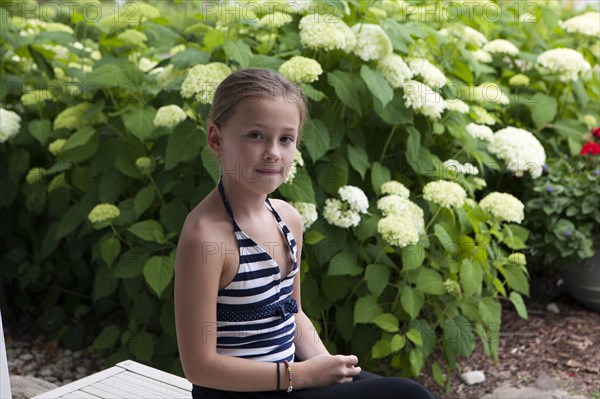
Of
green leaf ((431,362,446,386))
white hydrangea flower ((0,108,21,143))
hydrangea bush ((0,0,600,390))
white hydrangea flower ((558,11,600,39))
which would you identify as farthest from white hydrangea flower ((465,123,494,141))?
white hydrangea flower ((0,108,21,143))

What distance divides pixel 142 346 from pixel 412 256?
1136 millimetres

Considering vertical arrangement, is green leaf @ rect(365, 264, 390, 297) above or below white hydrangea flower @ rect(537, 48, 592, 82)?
below

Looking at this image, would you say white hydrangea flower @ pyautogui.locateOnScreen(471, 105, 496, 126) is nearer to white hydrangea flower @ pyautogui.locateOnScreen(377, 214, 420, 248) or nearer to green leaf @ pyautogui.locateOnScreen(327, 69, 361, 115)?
green leaf @ pyautogui.locateOnScreen(327, 69, 361, 115)

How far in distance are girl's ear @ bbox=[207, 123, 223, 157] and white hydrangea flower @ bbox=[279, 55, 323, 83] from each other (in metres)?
1.14

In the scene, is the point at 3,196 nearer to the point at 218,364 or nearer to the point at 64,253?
the point at 64,253

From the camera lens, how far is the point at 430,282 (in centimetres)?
290

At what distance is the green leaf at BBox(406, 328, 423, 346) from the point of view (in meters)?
2.83

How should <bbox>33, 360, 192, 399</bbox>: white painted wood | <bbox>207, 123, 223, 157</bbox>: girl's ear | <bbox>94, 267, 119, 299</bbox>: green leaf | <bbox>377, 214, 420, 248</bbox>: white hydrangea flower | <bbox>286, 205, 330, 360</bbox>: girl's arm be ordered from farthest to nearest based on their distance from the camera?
<bbox>94, 267, 119, 299</bbox>: green leaf, <bbox>377, 214, 420, 248</bbox>: white hydrangea flower, <bbox>33, 360, 192, 399</bbox>: white painted wood, <bbox>286, 205, 330, 360</bbox>: girl's arm, <bbox>207, 123, 223, 157</bbox>: girl's ear

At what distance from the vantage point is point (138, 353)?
122 inches

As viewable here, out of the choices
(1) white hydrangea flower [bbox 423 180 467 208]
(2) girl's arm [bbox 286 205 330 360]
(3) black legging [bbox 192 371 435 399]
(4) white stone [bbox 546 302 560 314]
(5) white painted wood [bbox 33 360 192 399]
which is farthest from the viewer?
(4) white stone [bbox 546 302 560 314]

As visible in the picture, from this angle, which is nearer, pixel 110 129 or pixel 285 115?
pixel 285 115

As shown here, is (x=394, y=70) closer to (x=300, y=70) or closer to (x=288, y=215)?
(x=300, y=70)

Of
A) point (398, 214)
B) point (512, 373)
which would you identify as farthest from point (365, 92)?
point (512, 373)

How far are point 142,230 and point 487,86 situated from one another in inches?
70.0
